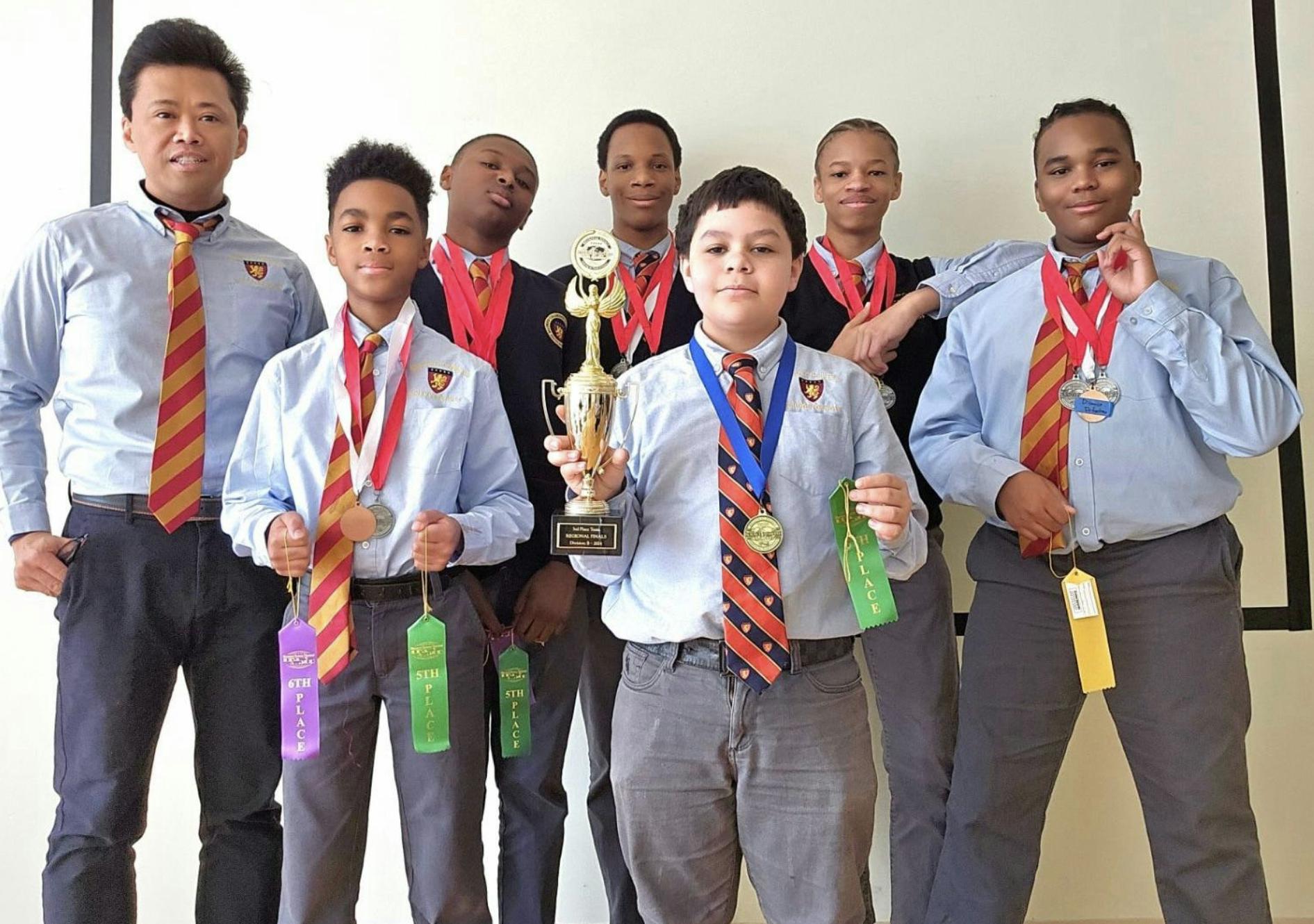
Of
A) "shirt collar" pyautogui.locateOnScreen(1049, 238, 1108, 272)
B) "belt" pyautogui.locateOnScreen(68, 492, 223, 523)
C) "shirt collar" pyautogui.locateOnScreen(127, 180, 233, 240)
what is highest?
"shirt collar" pyautogui.locateOnScreen(127, 180, 233, 240)

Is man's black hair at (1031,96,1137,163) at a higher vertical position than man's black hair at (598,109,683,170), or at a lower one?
lower

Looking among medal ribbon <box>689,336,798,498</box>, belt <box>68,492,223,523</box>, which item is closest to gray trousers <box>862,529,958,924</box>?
medal ribbon <box>689,336,798,498</box>

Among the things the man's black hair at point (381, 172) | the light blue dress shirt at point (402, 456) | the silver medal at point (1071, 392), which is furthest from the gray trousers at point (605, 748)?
the silver medal at point (1071, 392)

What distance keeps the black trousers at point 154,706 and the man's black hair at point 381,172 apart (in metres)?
0.79

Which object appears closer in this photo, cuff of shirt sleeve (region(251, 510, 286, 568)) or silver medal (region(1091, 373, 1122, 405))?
cuff of shirt sleeve (region(251, 510, 286, 568))

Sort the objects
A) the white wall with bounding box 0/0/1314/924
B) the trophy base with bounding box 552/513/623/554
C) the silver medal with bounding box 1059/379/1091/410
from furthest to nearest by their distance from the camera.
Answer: the white wall with bounding box 0/0/1314/924 → the silver medal with bounding box 1059/379/1091/410 → the trophy base with bounding box 552/513/623/554

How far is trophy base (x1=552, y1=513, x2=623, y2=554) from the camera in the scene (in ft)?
5.46

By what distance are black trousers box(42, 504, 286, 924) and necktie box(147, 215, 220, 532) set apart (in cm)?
6

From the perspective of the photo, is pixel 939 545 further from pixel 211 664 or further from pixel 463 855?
pixel 211 664

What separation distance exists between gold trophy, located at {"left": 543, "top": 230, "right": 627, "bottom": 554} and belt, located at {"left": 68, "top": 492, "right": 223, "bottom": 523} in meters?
0.86

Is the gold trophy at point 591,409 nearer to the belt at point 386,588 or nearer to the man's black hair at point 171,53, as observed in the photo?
the belt at point 386,588

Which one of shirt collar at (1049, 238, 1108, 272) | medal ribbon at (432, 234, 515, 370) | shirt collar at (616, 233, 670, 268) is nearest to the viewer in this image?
shirt collar at (1049, 238, 1108, 272)

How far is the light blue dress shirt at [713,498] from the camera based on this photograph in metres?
1.79

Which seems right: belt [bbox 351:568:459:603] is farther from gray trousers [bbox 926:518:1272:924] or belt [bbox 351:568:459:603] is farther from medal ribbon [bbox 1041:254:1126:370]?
medal ribbon [bbox 1041:254:1126:370]
